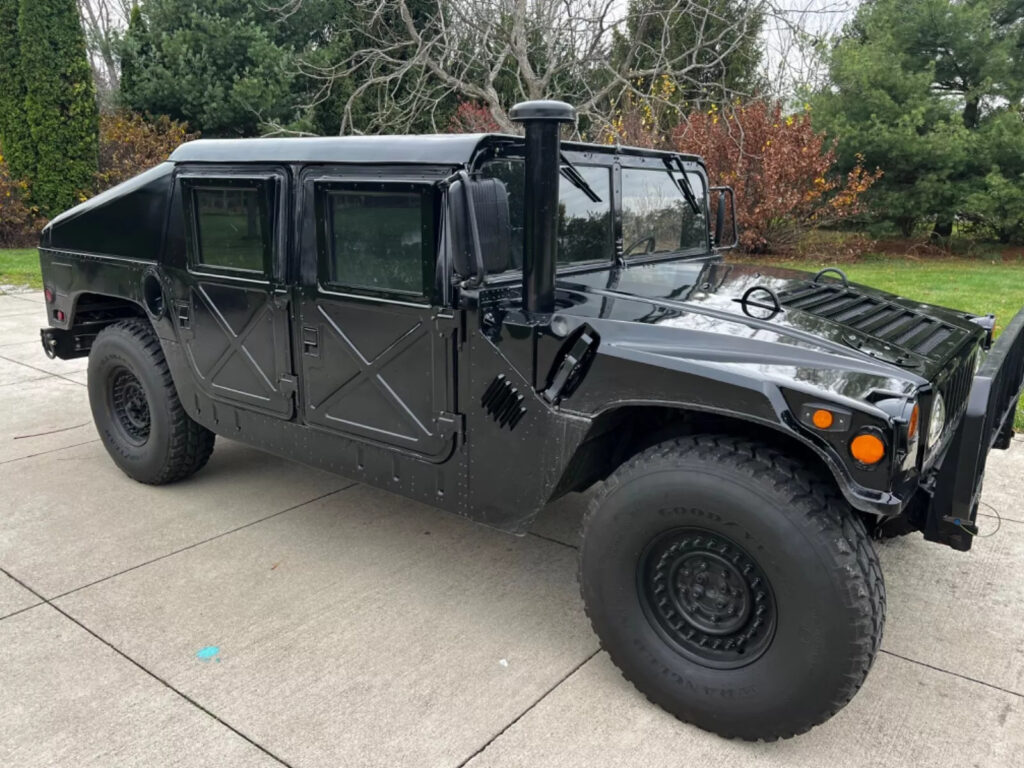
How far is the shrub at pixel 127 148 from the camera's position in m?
17.2

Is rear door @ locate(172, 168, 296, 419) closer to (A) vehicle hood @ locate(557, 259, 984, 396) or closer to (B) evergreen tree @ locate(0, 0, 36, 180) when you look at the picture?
(A) vehicle hood @ locate(557, 259, 984, 396)

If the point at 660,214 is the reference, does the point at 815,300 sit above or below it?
below

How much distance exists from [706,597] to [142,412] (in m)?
3.40

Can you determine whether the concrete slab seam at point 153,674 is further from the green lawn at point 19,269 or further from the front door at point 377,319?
the green lawn at point 19,269

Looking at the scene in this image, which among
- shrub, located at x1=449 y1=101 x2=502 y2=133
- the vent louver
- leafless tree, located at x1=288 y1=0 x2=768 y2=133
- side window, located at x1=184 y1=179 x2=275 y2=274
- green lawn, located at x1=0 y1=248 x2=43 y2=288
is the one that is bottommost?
green lawn, located at x1=0 y1=248 x2=43 y2=288

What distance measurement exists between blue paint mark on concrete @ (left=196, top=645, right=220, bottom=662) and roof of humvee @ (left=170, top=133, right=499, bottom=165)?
1902mm

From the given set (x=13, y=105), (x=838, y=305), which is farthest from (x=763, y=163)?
(x=13, y=105)

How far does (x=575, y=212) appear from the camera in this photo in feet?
10.8

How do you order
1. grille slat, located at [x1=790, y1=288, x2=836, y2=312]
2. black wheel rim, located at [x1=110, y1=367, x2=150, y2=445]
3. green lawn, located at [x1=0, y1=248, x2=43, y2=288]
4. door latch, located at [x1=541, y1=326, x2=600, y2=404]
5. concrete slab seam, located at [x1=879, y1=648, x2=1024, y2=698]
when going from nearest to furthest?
door latch, located at [x1=541, y1=326, x2=600, y2=404] < concrete slab seam, located at [x1=879, y1=648, x2=1024, y2=698] < grille slat, located at [x1=790, y1=288, x2=836, y2=312] < black wheel rim, located at [x1=110, y1=367, x2=150, y2=445] < green lawn, located at [x1=0, y1=248, x2=43, y2=288]

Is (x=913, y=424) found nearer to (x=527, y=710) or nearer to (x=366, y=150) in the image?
(x=527, y=710)

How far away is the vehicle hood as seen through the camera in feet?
7.89

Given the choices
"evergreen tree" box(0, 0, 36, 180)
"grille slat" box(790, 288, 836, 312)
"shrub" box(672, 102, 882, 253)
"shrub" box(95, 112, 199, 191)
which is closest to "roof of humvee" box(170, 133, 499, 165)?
"grille slat" box(790, 288, 836, 312)

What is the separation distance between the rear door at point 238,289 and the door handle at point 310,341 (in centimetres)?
11

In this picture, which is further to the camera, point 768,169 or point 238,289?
point 768,169
